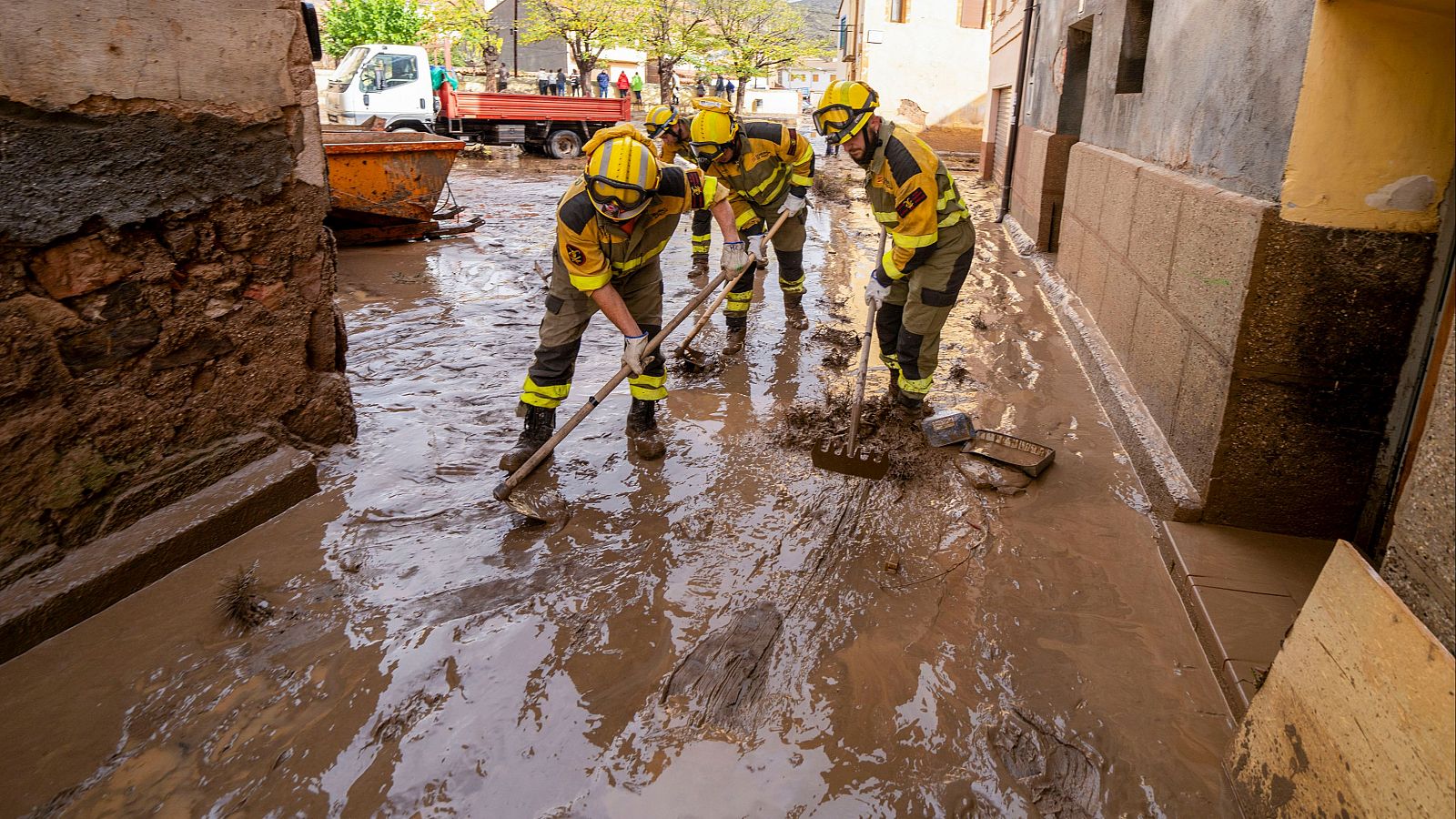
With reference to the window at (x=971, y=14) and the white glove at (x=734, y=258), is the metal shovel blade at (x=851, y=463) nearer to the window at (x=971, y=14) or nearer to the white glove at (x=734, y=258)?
the white glove at (x=734, y=258)

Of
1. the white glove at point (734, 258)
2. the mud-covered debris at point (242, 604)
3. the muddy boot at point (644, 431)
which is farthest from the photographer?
the white glove at point (734, 258)

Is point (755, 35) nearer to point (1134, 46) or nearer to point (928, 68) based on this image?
point (928, 68)

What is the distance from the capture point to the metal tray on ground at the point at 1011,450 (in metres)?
3.86

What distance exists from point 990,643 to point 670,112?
14.9ft

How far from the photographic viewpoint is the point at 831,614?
287cm

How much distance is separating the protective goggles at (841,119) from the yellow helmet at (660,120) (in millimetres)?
2179

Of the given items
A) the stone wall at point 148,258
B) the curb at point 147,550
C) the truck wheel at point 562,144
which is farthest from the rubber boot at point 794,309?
the truck wheel at point 562,144

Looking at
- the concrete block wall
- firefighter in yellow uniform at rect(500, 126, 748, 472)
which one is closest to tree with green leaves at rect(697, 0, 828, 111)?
the concrete block wall

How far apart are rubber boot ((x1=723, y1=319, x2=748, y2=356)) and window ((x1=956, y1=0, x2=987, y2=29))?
20855 millimetres

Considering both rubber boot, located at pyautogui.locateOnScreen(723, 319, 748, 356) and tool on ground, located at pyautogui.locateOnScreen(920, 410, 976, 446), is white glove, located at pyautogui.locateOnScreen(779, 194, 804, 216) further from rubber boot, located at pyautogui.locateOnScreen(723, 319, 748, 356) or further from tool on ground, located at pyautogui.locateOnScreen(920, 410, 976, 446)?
tool on ground, located at pyautogui.locateOnScreen(920, 410, 976, 446)

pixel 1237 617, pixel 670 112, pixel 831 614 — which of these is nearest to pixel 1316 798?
pixel 1237 617

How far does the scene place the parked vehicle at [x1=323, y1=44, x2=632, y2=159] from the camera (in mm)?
15891

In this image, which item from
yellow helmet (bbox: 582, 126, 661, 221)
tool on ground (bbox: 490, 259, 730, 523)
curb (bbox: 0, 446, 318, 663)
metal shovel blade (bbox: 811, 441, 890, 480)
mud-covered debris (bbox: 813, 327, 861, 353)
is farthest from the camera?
mud-covered debris (bbox: 813, 327, 861, 353)

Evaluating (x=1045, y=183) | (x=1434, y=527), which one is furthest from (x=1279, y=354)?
(x=1045, y=183)
